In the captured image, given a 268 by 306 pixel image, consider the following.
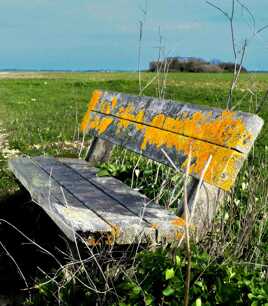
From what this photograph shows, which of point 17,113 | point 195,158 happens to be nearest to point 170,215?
point 195,158

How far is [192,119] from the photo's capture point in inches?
166

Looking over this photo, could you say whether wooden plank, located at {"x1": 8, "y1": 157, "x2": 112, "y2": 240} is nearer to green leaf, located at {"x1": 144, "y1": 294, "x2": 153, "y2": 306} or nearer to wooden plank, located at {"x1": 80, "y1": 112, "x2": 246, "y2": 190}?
green leaf, located at {"x1": 144, "y1": 294, "x2": 153, "y2": 306}

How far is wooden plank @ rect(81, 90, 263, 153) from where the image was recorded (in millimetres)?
3695

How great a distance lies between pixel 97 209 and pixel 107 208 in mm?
73

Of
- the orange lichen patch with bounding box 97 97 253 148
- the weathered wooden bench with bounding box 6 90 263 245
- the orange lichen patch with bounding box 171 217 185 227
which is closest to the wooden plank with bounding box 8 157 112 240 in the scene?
the weathered wooden bench with bounding box 6 90 263 245

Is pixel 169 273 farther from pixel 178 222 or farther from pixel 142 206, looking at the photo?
pixel 142 206

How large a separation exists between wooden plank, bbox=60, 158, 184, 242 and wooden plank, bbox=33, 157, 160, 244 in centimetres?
5

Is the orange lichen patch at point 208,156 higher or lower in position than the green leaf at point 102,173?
higher

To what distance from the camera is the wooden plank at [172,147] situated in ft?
12.0

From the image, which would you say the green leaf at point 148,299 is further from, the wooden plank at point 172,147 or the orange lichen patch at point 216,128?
the orange lichen patch at point 216,128

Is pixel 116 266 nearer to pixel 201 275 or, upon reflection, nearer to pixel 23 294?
pixel 201 275

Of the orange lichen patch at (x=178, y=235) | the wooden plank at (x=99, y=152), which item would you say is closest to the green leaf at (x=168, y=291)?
the orange lichen patch at (x=178, y=235)

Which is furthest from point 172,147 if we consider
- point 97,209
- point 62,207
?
point 62,207

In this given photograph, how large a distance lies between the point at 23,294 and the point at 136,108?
174cm
